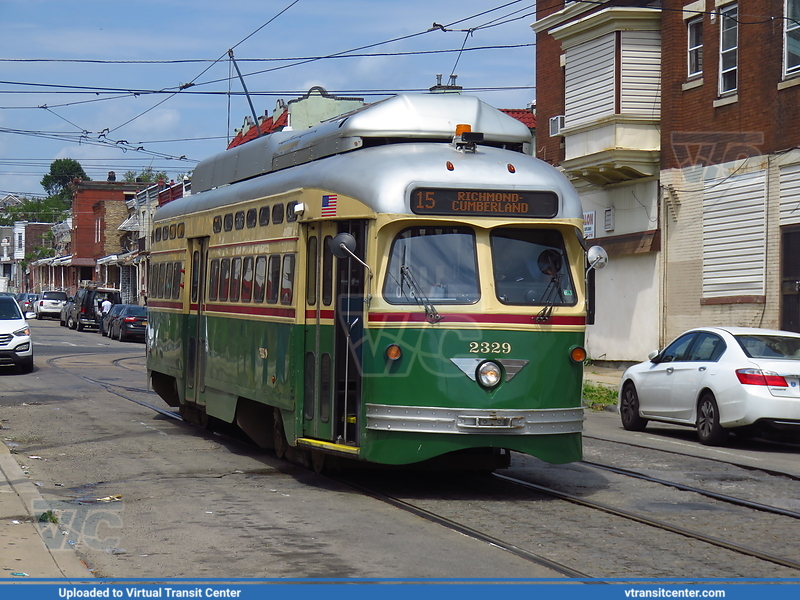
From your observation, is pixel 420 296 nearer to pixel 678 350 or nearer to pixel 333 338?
pixel 333 338

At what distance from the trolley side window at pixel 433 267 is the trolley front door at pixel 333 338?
357 mm

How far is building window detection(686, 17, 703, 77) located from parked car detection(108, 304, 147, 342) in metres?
24.7

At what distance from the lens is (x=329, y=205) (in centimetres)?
1029

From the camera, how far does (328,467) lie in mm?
11133

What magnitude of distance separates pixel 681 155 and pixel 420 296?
16.9m

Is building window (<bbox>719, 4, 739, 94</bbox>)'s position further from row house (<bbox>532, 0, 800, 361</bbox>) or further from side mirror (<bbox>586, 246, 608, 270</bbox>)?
side mirror (<bbox>586, 246, 608, 270</bbox>)

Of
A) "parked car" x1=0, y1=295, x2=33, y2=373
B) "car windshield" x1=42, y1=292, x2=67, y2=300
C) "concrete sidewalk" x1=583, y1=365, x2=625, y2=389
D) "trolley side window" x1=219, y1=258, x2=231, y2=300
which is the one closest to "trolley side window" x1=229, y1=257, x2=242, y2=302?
"trolley side window" x1=219, y1=258, x2=231, y2=300

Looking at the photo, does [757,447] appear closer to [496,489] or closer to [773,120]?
[496,489]

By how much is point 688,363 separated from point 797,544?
7.35 meters

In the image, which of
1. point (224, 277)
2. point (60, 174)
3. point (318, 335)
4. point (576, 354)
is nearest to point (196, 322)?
point (224, 277)

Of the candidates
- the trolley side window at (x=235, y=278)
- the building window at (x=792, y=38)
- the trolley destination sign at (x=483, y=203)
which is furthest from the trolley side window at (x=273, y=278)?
the building window at (x=792, y=38)

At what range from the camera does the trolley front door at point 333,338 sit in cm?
1003

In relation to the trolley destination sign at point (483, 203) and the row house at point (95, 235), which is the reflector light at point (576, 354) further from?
the row house at point (95, 235)

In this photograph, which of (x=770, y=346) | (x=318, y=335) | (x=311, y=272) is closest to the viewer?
(x=318, y=335)
